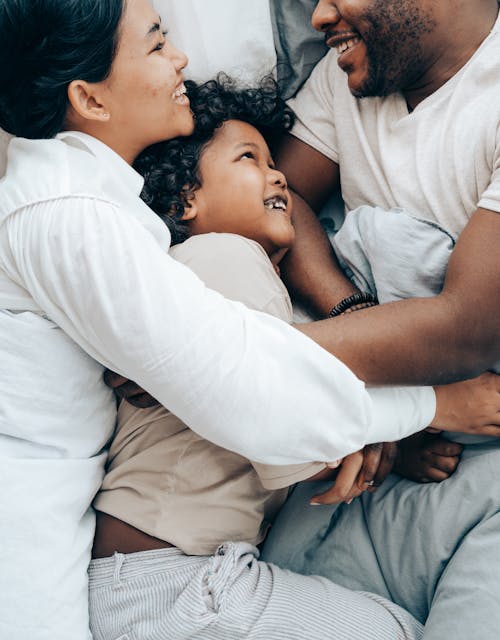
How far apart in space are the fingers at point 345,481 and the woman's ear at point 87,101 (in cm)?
79

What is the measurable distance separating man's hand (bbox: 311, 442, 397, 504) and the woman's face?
0.74 meters

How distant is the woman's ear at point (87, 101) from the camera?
1.18m

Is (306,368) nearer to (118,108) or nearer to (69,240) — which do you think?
(69,240)

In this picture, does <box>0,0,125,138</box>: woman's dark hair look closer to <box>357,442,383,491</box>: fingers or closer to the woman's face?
the woman's face

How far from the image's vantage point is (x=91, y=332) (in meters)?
0.99

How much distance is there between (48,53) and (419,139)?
0.76m

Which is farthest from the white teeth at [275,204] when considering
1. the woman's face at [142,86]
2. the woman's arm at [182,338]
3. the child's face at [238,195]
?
the woman's arm at [182,338]

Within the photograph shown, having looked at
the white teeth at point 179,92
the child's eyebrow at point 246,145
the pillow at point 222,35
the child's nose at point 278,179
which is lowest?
the child's nose at point 278,179

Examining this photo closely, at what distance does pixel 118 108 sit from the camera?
1.24m

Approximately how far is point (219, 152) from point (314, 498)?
2.45ft

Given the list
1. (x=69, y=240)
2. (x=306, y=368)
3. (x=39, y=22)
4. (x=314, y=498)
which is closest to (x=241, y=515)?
(x=314, y=498)

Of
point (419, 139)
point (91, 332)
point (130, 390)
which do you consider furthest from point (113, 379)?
point (419, 139)

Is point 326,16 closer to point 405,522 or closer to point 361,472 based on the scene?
point 361,472

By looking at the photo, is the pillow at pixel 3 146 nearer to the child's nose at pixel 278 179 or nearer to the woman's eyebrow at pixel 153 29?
the woman's eyebrow at pixel 153 29
